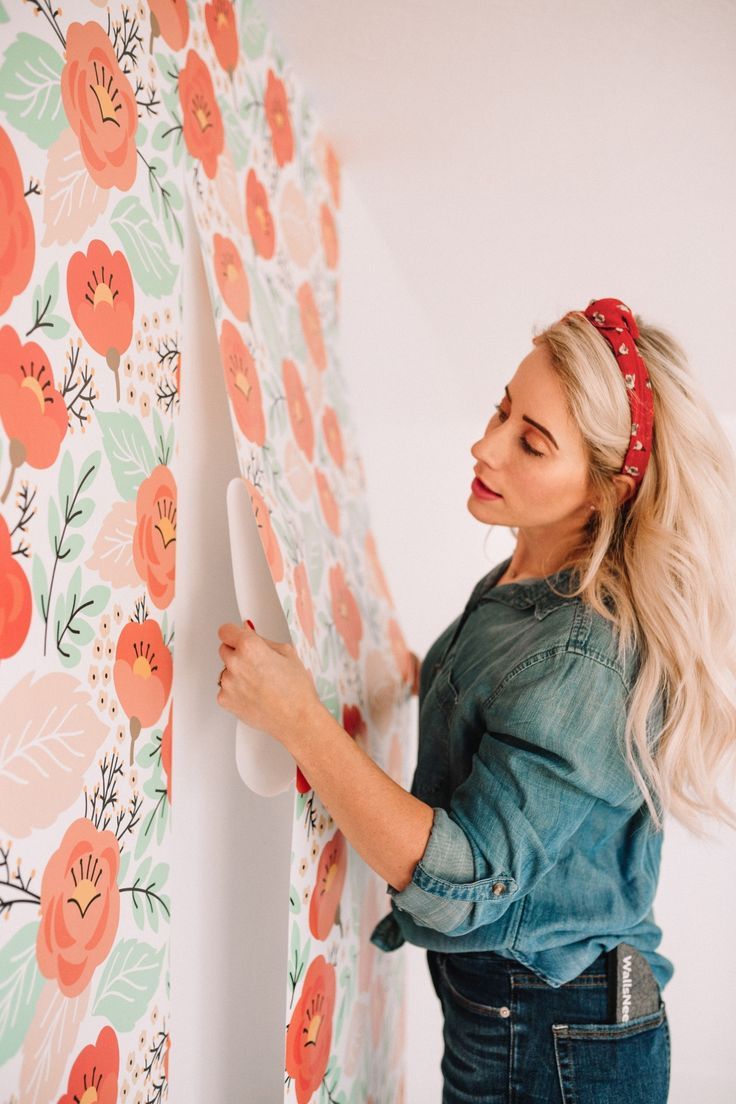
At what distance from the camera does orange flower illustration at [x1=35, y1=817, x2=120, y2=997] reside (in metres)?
0.82

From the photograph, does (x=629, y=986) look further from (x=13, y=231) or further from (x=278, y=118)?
(x=278, y=118)

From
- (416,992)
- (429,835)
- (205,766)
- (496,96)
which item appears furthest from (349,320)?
(416,992)

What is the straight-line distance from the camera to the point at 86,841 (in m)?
0.88

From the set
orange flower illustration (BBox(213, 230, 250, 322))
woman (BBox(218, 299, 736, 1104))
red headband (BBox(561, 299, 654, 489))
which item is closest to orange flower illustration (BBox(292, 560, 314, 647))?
woman (BBox(218, 299, 736, 1104))

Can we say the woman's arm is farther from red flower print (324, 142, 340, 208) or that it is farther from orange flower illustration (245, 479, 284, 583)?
red flower print (324, 142, 340, 208)

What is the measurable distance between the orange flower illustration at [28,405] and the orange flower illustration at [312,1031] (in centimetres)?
77

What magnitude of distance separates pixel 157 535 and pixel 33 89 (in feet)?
1.54

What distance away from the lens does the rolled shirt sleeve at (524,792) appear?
1002 mm

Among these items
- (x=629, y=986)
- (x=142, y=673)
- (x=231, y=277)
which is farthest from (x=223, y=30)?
(x=629, y=986)

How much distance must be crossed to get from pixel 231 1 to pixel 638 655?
1.13 m

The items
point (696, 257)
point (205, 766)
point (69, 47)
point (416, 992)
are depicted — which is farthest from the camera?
point (416, 992)

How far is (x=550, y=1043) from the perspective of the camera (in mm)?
1127

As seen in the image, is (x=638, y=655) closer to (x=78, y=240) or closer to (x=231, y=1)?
(x=78, y=240)

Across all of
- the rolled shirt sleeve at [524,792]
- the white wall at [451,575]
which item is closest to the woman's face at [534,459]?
the rolled shirt sleeve at [524,792]
